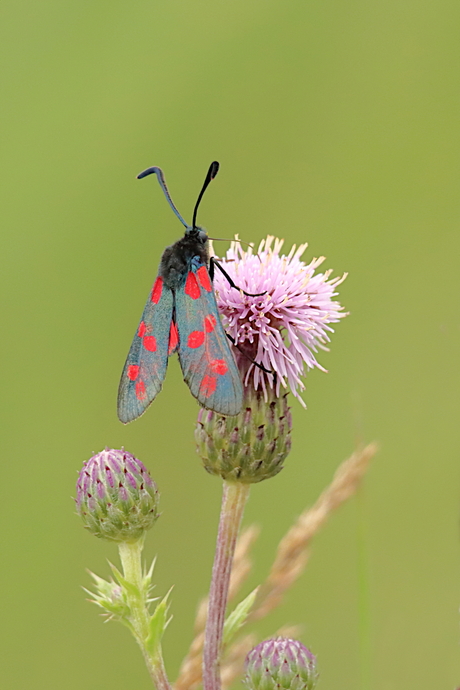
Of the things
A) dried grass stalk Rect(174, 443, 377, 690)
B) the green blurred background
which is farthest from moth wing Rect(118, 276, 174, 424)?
the green blurred background

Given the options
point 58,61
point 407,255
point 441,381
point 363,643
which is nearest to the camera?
point 363,643

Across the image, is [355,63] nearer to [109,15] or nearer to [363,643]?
[109,15]

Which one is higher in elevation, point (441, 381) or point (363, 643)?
point (441, 381)

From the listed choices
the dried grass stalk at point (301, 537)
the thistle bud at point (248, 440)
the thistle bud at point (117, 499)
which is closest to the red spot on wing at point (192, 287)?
the thistle bud at point (248, 440)

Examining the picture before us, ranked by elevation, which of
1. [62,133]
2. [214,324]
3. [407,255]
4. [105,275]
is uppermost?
[62,133]

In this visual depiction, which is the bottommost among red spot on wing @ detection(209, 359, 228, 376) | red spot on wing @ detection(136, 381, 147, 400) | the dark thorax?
red spot on wing @ detection(209, 359, 228, 376)

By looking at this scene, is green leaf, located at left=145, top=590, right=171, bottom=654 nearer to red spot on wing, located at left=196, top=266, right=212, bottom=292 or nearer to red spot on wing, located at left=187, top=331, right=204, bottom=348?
red spot on wing, located at left=187, top=331, right=204, bottom=348

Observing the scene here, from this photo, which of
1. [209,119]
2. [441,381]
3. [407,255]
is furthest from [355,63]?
[441,381]
